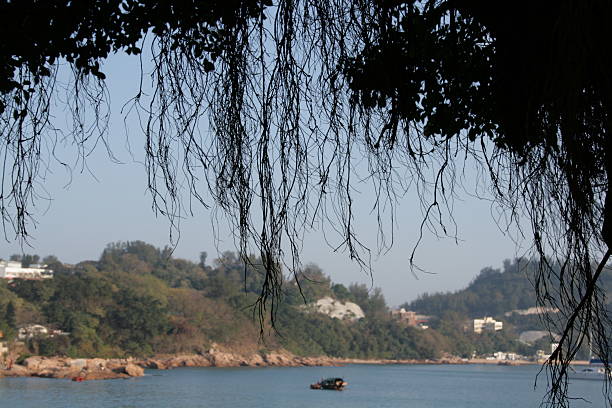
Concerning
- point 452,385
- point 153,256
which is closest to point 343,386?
point 452,385

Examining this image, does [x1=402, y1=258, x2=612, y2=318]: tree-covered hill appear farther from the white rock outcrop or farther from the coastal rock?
the coastal rock

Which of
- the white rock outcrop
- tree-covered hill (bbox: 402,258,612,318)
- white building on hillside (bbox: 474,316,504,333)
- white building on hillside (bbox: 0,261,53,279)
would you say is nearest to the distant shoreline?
the white rock outcrop

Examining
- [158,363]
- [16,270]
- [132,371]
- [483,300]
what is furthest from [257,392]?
[483,300]

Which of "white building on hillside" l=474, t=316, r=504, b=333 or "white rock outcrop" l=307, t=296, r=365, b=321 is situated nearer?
"white rock outcrop" l=307, t=296, r=365, b=321

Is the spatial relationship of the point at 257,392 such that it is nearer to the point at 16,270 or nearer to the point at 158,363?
the point at 158,363

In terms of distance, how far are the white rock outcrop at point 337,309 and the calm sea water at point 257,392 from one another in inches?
827

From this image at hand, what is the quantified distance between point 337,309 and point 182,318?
86.0 ft

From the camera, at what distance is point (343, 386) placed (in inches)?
1815

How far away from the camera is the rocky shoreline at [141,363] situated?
45.0 m

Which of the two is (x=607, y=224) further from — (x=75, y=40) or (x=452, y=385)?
(x=452, y=385)

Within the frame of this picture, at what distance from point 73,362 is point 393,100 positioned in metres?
47.8

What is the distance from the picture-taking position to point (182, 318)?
60.9m

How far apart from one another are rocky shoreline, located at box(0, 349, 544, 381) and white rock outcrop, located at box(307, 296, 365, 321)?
6.40 metres

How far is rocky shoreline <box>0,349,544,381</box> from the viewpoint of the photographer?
4497 cm
